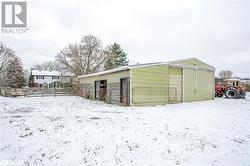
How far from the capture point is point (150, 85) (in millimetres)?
15836

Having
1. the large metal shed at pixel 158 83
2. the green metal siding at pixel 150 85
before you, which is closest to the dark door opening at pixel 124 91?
the large metal shed at pixel 158 83

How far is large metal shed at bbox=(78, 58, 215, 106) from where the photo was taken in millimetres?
15227

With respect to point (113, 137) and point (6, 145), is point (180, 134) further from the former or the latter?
point (6, 145)

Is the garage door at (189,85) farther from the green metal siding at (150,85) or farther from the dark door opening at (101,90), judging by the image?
the dark door opening at (101,90)

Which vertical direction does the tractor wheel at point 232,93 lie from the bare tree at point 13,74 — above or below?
below

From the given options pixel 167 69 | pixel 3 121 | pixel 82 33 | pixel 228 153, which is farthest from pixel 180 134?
pixel 82 33

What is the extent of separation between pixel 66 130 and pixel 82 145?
4.80 feet

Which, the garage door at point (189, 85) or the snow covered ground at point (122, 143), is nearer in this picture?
the snow covered ground at point (122, 143)

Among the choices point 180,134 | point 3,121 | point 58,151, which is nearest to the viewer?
point 58,151

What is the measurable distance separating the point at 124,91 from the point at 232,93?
13.5m

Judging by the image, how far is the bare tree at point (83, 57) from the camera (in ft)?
131

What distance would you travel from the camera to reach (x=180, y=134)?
774 centimetres

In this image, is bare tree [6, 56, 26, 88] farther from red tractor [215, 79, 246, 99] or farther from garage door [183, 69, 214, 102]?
red tractor [215, 79, 246, 99]

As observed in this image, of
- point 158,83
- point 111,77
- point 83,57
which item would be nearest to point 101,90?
point 111,77
